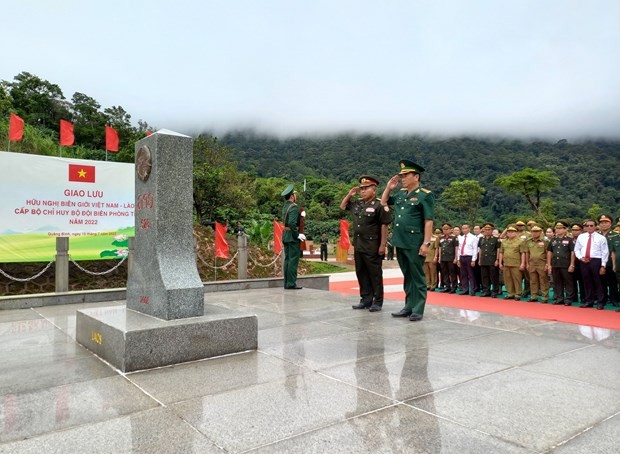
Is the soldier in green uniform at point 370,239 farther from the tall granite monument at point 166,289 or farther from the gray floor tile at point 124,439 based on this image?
the gray floor tile at point 124,439

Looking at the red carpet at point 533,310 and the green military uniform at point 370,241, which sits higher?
the green military uniform at point 370,241

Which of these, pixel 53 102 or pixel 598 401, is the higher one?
pixel 53 102

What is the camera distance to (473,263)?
9.95 metres

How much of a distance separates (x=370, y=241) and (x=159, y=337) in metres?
3.23

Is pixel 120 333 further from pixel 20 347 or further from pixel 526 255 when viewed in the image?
pixel 526 255

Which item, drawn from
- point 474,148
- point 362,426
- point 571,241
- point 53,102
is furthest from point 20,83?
point 474,148

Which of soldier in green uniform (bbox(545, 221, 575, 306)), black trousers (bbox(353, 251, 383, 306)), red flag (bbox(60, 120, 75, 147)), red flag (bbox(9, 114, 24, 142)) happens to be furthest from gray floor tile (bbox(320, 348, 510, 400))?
red flag (bbox(60, 120, 75, 147))

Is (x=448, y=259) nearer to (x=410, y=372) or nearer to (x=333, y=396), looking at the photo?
(x=410, y=372)

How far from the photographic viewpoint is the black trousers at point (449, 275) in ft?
34.5

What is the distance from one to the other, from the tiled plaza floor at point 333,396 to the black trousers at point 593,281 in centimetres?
384

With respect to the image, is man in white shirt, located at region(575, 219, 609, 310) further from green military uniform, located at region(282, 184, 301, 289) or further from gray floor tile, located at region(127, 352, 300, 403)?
gray floor tile, located at region(127, 352, 300, 403)

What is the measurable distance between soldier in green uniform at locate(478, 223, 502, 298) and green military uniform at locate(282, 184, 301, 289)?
412cm

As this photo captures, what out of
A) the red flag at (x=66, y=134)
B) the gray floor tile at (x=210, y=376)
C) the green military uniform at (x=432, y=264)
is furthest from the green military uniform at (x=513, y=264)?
the red flag at (x=66, y=134)

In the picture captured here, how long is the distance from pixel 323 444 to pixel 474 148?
81.4 metres
